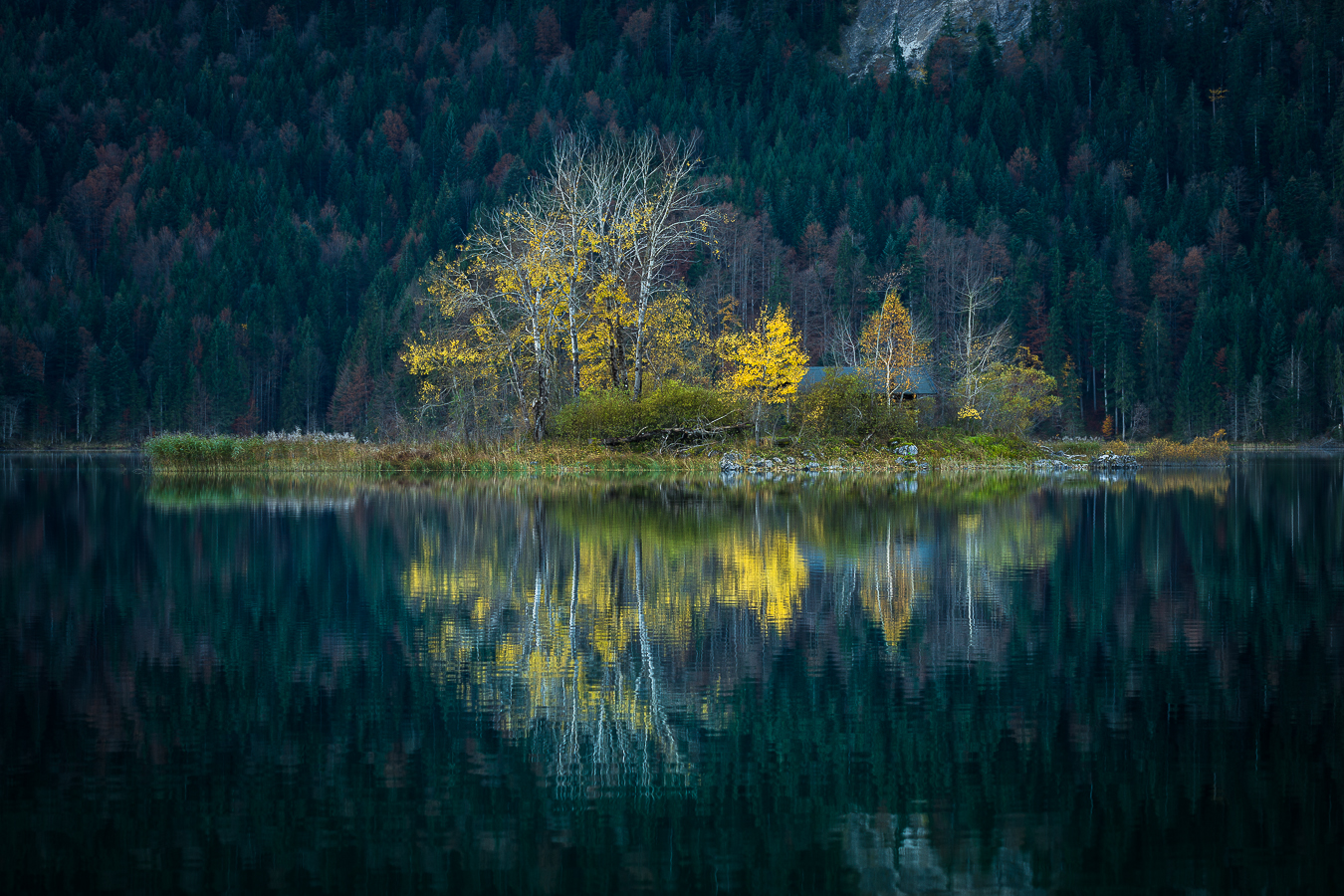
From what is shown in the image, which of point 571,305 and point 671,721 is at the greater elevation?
point 571,305

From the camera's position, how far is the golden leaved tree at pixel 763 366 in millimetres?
49625

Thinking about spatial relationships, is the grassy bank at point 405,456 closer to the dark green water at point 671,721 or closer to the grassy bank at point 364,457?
the grassy bank at point 364,457

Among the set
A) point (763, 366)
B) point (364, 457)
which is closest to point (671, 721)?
point (364, 457)

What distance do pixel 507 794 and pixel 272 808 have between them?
134 centimetres

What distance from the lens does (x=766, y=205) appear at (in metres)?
135

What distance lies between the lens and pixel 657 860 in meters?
6.41

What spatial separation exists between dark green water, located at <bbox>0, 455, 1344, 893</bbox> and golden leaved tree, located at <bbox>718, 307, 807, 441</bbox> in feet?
101

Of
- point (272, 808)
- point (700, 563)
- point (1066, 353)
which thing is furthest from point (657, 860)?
point (1066, 353)

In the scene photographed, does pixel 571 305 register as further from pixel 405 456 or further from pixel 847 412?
pixel 847 412

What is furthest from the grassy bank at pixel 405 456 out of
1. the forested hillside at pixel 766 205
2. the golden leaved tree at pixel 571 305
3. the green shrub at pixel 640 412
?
the forested hillside at pixel 766 205

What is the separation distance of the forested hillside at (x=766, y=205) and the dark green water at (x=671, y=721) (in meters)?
69.7

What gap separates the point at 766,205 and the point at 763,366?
88.2 meters

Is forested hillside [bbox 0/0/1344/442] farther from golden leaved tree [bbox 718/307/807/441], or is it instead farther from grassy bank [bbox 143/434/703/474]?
grassy bank [bbox 143/434/703/474]

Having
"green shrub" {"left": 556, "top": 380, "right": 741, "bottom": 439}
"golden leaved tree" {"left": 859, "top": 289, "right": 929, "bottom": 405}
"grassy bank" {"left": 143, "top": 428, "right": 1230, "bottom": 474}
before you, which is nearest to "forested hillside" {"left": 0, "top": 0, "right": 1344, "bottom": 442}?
"golden leaved tree" {"left": 859, "top": 289, "right": 929, "bottom": 405}
